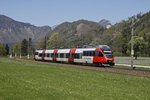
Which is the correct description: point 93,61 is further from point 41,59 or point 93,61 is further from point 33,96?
point 33,96

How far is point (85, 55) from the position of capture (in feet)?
190

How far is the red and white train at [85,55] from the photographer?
53.3 metres

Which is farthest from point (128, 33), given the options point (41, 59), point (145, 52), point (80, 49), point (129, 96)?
point (129, 96)

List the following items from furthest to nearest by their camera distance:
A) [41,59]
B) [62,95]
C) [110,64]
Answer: [41,59], [110,64], [62,95]

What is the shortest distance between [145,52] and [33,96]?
101905 mm

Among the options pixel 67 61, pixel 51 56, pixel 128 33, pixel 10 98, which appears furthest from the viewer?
pixel 128 33

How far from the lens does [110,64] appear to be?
5428cm

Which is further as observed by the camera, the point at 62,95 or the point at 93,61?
the point at 93,61

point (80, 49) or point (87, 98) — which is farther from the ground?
point (80, 49)

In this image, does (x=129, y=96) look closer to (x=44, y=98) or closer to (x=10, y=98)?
(x=44, y=98)

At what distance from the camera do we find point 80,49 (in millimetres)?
60312

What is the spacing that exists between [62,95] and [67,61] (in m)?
52.4

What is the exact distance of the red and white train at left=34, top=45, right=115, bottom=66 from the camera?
53.3m

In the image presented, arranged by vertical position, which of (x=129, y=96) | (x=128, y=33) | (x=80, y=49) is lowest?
(x=129, y=96)
